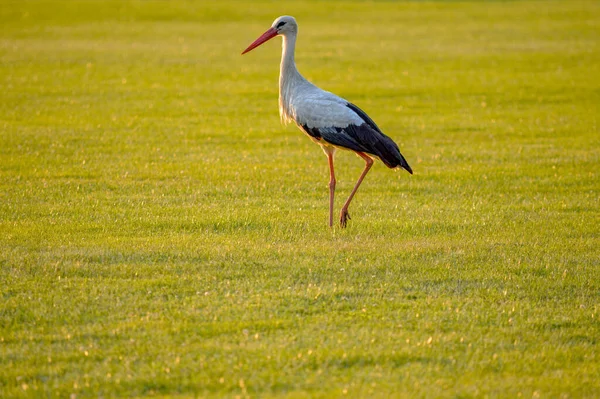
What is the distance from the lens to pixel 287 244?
9.70 metres

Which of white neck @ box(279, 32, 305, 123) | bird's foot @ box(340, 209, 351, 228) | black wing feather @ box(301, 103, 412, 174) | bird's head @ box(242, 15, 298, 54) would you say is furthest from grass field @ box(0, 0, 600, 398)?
bird's head @ box(242, 15, 298, 54)

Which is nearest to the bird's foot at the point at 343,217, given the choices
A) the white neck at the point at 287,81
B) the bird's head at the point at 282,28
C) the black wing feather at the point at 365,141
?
the black wing feather at the point at 365,141

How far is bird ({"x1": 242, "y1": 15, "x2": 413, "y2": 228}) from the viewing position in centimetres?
1060

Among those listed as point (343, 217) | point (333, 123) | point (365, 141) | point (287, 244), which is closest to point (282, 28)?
point (333, 123)

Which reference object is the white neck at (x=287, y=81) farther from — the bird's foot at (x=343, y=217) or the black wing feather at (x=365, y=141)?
the bird's foot at (x=343, y=217)

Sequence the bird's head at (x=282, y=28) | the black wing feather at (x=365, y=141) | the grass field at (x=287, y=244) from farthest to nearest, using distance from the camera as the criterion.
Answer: the bird's head at (x=282, y=28) → the black wing feather at (x=365, y=141) → the grass field at (x=287, y=244)

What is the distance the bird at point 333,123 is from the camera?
10.6m

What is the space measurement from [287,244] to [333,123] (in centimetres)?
189

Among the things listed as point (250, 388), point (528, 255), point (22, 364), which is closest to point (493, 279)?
point (528, 255)

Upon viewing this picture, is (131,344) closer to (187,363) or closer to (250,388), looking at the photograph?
(187,363)

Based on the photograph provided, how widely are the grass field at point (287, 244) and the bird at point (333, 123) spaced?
2.74 ft

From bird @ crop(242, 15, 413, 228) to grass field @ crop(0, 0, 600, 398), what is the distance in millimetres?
836

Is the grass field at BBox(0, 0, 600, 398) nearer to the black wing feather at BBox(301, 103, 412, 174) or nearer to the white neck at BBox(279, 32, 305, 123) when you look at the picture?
the black wing feather at BBox(301, 103, 412, 174)

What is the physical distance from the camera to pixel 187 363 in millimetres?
6527
